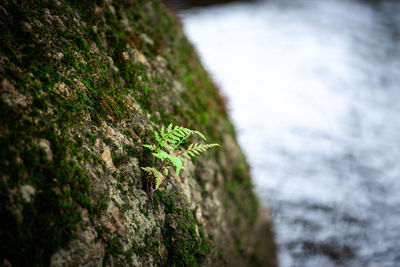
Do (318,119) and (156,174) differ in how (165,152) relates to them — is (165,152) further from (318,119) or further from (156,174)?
(318,119)

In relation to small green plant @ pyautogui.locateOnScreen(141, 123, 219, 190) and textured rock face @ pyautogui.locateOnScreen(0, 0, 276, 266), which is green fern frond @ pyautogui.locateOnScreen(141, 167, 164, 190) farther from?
textured rock face @ pyautogui.locateOnScreen(0, 0, 276, 266)

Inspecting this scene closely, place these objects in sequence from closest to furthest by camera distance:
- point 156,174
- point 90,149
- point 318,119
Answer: point 90,149
point 156,174
point 318,119

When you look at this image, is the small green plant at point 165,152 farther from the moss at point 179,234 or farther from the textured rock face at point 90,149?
the moss at point 179,234

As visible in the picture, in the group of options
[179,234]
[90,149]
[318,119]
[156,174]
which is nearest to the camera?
[90,149]

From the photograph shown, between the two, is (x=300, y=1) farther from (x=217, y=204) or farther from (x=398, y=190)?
(x=217, y=204)

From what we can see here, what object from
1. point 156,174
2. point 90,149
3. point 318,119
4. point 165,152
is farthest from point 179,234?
point 318,119

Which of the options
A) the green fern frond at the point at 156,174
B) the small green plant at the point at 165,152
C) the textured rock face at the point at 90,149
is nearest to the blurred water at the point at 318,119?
the textured rock face at the point at 90,149
